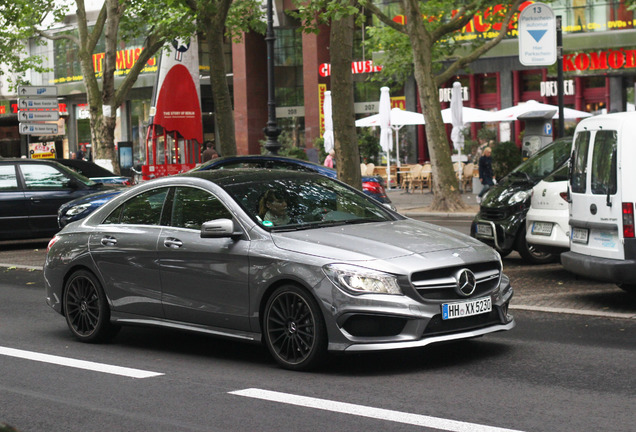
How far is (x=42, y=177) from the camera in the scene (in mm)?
20531

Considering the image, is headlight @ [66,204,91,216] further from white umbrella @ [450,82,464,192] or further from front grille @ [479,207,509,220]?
white umbrella @ [450,82,464,192]

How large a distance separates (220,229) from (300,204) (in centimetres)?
79

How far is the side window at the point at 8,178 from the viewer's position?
66.5ft

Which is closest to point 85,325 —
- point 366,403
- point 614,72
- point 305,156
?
point 366,403

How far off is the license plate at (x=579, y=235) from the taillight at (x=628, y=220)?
0.65 m

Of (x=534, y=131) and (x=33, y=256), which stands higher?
(x=534, y=131)

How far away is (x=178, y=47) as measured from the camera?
94.5 ft

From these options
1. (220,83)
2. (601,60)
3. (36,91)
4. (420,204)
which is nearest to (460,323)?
(220,83)

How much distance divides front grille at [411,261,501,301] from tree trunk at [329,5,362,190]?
1076 cm

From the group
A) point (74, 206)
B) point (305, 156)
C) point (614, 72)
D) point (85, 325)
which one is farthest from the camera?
point (305, 156)

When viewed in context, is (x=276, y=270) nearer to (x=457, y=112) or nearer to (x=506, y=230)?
(x=506, y=230)

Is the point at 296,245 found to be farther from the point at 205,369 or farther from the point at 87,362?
the point at 87,362

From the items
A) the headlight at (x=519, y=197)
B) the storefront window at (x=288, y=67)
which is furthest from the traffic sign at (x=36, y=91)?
the headlight at (x=519, y=197)

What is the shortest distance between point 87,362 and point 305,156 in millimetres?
37356
